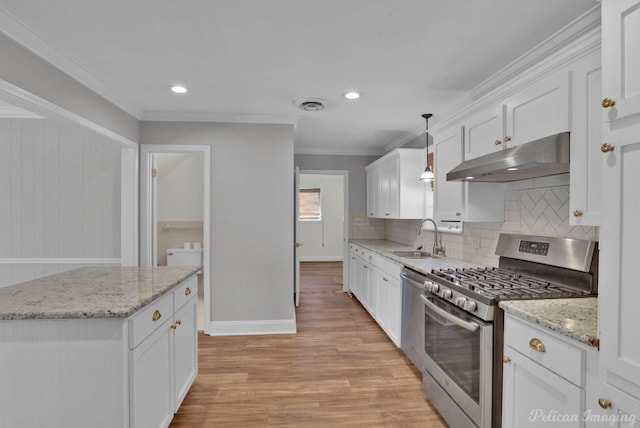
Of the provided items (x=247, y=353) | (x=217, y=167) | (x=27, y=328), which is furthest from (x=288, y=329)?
(x=27, y=328)

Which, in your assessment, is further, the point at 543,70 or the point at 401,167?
the point at 401,167

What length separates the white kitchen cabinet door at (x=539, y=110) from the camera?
174cm

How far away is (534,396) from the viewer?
4.87 feet

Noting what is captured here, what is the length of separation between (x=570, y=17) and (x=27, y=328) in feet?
9.91

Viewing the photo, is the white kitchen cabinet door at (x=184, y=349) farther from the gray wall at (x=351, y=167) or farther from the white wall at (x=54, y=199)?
the gray wall at (x=351, y=167)

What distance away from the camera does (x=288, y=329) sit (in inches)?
149

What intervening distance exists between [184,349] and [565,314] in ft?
7.24

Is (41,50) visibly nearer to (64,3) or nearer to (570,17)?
(64,3)

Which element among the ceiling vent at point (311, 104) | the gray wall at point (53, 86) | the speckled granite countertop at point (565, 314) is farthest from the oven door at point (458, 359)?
the gray wall at point (53, 86)

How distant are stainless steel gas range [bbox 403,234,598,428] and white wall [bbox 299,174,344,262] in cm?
684

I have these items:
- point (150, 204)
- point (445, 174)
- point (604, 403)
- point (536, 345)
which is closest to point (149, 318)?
point (536, 345)

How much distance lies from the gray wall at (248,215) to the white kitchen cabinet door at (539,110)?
89.2 inches

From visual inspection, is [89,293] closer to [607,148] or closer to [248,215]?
[248,215]

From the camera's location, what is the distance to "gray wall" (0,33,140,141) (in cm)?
194
